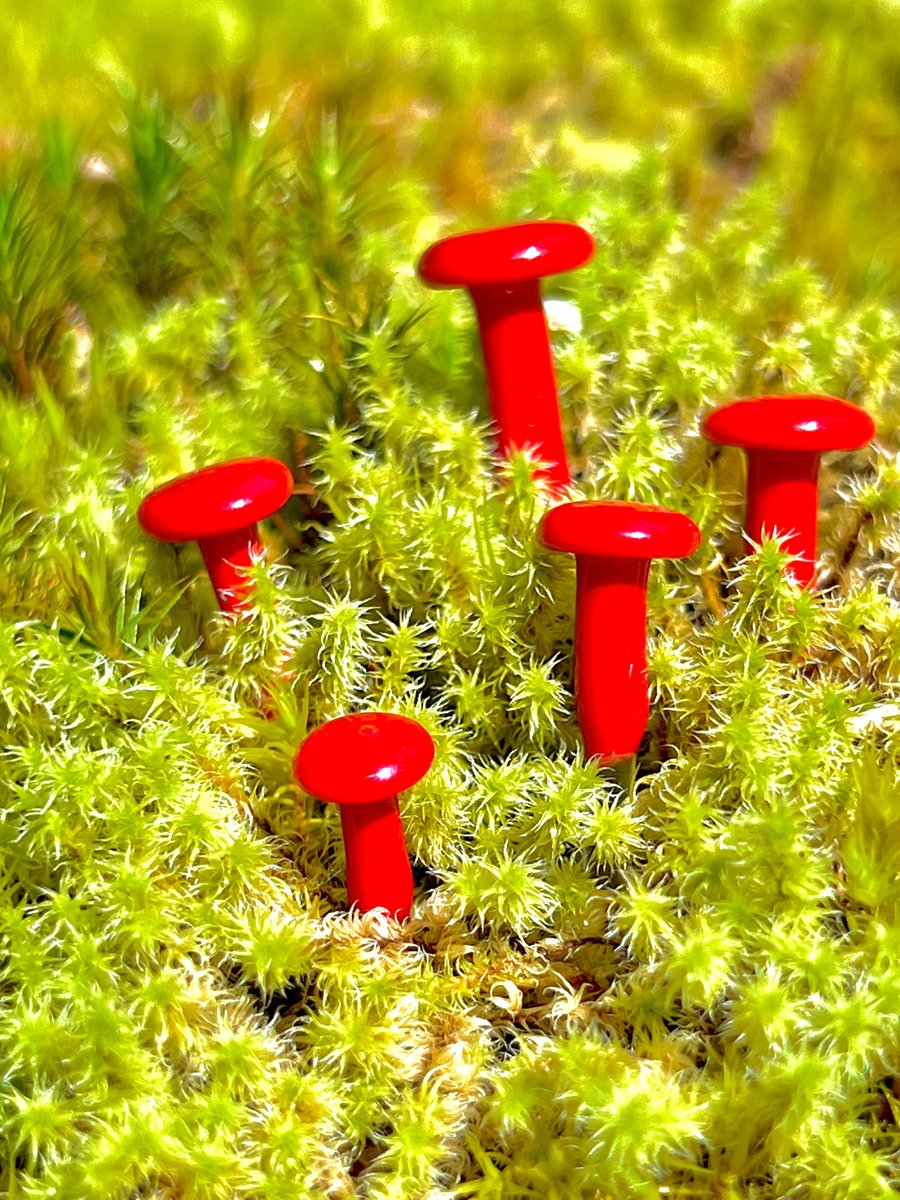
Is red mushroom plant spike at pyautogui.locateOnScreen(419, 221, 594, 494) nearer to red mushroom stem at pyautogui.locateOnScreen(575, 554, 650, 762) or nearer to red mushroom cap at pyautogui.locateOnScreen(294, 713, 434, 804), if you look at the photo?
red mushroom stem at pyautogui.locateOnScreen(575, 554, 650, 762)

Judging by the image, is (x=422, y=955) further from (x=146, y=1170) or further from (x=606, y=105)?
(x=606, y=105)

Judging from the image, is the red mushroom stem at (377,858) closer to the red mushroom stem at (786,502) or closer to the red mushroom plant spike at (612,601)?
the red mushroom plant spike at (612,601)

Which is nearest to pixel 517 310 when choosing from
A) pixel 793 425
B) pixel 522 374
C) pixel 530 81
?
pixel 522 374

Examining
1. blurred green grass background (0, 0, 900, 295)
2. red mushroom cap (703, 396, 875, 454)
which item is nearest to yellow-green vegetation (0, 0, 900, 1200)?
blurred green grass background (0, 0, 900, 295)

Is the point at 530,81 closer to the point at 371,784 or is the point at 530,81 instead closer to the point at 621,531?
the point at 621,531

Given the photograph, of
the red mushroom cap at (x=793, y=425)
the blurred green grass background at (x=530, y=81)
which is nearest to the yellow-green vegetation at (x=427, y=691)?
the blurred green grass background at (x=530, y=81)
